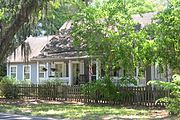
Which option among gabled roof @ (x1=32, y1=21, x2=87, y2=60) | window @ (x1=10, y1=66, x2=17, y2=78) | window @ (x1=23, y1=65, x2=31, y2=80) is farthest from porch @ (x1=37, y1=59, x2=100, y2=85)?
window @ (x1=10, y1=66, x2=17, y2=78)

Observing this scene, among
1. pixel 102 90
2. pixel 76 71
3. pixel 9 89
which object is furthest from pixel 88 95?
pixel 76 71

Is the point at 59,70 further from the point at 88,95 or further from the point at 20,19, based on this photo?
the point at 20,19

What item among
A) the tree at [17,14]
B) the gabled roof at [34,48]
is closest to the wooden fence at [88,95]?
the tree at [17,14]

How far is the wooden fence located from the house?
8.84 ft

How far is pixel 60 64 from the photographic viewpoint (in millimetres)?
34094

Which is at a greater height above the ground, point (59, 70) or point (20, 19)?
point (20, 19)

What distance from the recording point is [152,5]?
910 inches

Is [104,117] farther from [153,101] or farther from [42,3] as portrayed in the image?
[42,3]

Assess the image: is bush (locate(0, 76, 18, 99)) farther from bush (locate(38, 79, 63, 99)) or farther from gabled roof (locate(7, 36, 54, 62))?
gabled roof (locate(7, 36, 54, 62))

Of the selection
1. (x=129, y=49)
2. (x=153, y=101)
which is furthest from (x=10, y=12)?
(x=153, y=101)

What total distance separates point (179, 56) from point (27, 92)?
1416 centimetres

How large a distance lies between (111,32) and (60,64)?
13009mm

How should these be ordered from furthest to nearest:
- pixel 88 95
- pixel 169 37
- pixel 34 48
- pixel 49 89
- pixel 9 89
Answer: pixel 34 48 → pixel 9 89 → pixel 49 89 → pixel 88 95 → pixel 169 37

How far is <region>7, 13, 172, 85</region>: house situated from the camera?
2956 cm
